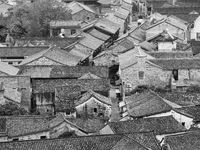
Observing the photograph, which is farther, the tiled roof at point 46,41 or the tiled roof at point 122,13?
the tiled roof at point 122,13

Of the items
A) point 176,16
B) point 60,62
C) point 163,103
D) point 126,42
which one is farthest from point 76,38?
point 163,103

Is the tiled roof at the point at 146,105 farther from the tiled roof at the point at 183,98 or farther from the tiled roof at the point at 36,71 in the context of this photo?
the tiled roof at the point at 36,71

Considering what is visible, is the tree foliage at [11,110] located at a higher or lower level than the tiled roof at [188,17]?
lower

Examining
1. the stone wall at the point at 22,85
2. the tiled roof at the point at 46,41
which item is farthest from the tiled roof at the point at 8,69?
the tiled roof at the point at 46,41

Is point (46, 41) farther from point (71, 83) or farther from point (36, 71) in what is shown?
point (71, 83)

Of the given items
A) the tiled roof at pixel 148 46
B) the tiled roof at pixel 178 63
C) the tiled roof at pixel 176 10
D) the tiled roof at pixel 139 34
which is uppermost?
the tiled roof at pixel 176 10

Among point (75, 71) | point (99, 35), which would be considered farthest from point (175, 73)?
point (99, 35)

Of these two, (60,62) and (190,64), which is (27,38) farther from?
(190,64)

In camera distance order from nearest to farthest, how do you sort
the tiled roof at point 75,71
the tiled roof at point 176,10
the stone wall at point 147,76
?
the stone wall at point 147,76, the tiled roof at point 75,71, the tiled roof at point 176,10
